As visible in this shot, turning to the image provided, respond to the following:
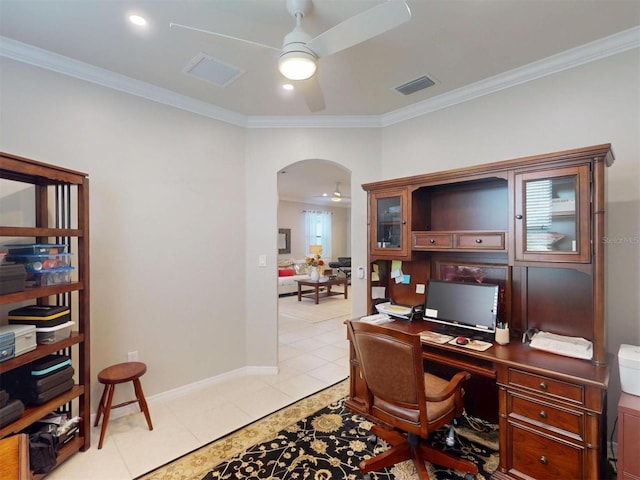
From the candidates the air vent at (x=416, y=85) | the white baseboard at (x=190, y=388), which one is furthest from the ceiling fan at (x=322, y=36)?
the white baseboard at (x=190, y=388)

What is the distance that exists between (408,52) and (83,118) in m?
2.54

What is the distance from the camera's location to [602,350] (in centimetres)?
171

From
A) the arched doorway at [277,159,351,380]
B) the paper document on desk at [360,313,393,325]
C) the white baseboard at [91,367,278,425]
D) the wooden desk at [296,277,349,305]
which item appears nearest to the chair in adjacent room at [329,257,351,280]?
the arched doorway at [277,159,351,380]

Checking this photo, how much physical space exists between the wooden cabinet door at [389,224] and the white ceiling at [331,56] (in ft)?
3.19

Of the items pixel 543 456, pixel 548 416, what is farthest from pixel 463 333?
pixel 543 456

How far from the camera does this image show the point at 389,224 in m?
2.76

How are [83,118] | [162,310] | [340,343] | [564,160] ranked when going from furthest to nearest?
1. [340,343]
2. [162,310]
3. [83,118]
4. [564,160]

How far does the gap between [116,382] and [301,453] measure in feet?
4.64

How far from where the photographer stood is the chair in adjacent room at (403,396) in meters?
1.67

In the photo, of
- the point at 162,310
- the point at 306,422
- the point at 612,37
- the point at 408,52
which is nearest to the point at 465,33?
the point at 408,52

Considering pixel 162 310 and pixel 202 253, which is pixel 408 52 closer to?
pixel 202 253

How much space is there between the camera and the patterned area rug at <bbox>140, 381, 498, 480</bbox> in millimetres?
1926

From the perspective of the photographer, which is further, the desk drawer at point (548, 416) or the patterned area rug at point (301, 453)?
the patterned area rug at point (301, 453)

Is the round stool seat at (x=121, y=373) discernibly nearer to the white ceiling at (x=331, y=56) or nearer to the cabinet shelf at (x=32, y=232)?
the cabinet shelf at (x=32, y=232)
